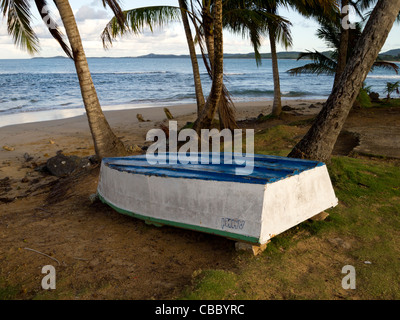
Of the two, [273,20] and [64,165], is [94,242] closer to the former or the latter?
[64,165]

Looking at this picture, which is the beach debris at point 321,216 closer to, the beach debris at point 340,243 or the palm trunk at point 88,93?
the beach debris at point 340,243

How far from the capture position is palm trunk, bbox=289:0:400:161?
17.8 ft

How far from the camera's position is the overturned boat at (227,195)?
4.02 m

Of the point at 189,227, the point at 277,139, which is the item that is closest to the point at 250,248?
the point at 189,227

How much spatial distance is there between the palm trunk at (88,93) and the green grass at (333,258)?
498 cm

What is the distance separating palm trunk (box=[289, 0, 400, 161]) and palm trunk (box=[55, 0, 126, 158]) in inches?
173

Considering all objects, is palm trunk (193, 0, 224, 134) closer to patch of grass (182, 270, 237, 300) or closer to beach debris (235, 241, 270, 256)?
beach debris (235, 241, 270, 256)

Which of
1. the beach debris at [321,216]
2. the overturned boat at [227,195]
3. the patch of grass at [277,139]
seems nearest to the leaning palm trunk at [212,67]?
the patch of grass at [277,139]

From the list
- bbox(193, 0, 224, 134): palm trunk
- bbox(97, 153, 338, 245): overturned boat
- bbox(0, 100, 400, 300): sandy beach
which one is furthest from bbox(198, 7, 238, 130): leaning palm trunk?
bbox(97, 153, 338, 245): overturned boat

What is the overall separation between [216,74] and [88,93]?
3.05 meters

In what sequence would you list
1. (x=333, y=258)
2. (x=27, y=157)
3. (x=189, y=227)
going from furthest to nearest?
(x=27, y=157) < (x=189, y=227) < (x=333, y=258)

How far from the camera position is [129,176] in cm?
527

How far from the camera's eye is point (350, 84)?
18.6ft
